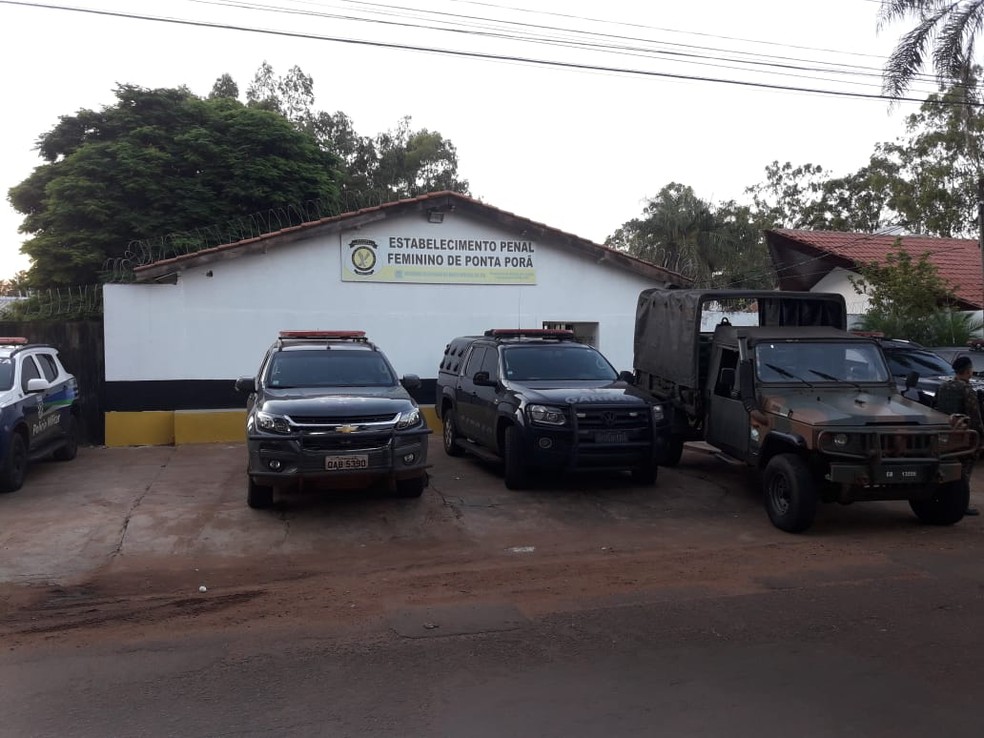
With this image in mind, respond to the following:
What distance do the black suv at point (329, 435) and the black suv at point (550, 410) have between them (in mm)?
1327

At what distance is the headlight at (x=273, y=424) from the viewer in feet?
27.7

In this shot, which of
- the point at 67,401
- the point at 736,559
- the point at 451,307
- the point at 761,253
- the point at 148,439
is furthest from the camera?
the point at 761,253

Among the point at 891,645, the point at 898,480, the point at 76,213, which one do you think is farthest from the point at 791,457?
the point at 76,213

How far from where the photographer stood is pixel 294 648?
17.5ft

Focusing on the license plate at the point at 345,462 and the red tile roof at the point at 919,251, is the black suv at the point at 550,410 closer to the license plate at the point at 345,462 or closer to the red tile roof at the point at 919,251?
the license plate at the point at 345,462

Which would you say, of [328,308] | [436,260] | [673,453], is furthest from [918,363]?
[328,308]

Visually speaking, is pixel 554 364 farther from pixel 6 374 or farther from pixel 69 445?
pixel 69 445

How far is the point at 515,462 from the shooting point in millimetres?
9930

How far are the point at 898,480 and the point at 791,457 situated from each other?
984mm

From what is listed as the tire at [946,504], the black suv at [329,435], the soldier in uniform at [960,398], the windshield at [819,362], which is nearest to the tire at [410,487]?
the black suv at [329,435]

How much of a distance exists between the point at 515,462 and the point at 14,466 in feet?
19.6

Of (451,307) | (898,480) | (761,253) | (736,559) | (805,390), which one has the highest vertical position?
(761,253)

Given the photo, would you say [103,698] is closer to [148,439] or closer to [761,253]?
[148,439]

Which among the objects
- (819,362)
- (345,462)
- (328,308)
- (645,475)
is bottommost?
(645,475)
